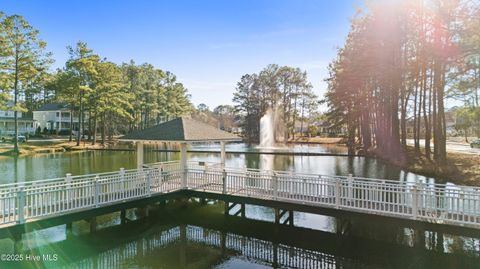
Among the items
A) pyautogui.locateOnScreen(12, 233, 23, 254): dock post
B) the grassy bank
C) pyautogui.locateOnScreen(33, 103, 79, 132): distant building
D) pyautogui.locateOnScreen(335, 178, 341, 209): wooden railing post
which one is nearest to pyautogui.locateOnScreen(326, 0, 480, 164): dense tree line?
the grassy bank

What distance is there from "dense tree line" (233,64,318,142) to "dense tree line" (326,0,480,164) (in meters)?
27.0

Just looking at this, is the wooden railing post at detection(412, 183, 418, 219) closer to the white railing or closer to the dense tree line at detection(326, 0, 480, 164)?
the white railing

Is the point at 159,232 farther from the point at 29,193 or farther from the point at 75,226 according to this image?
the point at 29,193

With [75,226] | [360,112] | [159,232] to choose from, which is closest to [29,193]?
[75,226]

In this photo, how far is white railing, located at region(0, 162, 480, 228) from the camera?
25.9ft

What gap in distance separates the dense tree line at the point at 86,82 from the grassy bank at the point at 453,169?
115 feet

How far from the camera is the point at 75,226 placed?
406 inches

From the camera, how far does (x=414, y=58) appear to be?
21.8m

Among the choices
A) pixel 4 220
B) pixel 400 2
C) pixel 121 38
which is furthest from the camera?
pixel 121 38

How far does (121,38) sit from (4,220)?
18.2m

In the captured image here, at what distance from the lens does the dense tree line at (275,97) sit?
193 feet

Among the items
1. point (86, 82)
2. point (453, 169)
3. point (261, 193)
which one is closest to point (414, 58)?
point (453, 169)

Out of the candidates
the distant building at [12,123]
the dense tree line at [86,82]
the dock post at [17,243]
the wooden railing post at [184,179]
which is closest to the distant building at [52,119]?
the distant building at [12,123]

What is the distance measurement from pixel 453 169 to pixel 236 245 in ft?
52.1
